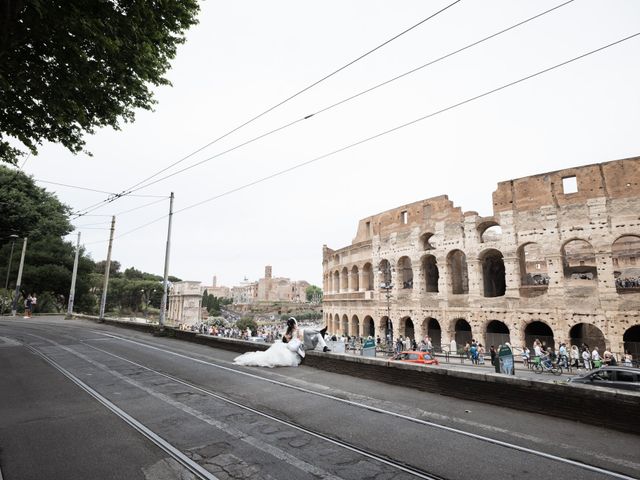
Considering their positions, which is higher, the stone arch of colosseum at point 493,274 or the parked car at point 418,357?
the stone arch of colosseum at point 493,274

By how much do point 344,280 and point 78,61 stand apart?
31587mm

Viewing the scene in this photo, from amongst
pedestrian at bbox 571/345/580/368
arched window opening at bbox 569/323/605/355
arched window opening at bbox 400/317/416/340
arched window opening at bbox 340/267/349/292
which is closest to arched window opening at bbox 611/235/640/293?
arched window opening at bbox 569/323/605/355

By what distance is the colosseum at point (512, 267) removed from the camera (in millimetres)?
19742

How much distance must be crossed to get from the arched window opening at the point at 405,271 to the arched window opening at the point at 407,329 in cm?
325

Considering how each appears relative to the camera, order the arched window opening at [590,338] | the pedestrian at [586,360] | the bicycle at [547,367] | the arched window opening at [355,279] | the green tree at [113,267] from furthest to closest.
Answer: the green tree at [113,267]
the arched window opening at [355,279]
the arched window opening at [590,338]
the pedestrian at [586,360]
the bicycle at [547,367]

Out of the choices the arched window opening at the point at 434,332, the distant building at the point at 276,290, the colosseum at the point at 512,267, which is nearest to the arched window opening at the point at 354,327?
the colosseum at the point at 512,267

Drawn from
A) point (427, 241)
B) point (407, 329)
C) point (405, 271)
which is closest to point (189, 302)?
point (405, 271)

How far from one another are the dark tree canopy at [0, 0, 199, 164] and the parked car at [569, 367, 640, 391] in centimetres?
1496

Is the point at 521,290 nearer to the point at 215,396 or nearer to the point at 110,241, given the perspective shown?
the point at 215,396

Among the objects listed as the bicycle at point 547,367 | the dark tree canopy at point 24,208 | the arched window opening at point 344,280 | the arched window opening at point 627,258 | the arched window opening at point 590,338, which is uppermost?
the dark tree canopy at point 24,208

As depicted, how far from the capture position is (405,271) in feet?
111

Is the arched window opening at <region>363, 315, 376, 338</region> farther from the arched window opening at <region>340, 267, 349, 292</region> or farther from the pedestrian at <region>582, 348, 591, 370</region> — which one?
the pedestrian at <region>582, 348, 591, 370</region>

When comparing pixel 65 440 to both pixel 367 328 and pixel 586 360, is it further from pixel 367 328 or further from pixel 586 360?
pixel 367 328

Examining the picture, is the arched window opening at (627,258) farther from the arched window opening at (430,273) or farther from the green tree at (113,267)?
the green tree at (113,267)
